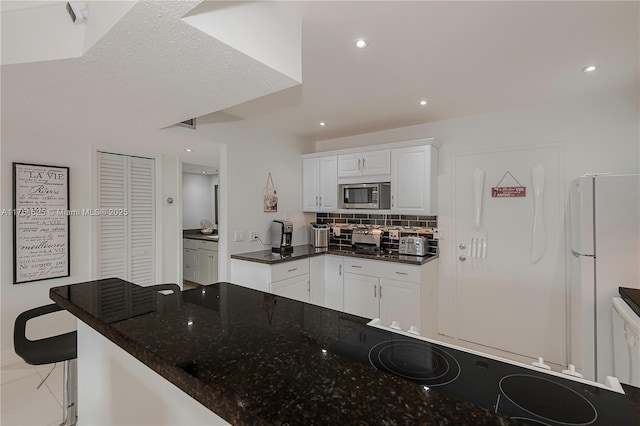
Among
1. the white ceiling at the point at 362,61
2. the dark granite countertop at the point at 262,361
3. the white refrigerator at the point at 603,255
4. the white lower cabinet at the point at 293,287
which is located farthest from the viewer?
the white lower cabinet at the point at 293,287

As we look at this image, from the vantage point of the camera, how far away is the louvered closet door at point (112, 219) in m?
3.21

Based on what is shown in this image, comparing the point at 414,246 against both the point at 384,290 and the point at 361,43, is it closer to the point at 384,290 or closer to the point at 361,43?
the point at 384,290

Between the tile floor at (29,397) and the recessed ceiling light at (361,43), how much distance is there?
317cm

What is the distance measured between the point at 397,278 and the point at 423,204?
85 cm

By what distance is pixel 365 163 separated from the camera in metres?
3.63

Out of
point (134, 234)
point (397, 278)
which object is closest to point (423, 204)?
point (397, 278)

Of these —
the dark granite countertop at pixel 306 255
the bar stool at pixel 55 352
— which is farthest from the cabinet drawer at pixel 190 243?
the bar stool at pixel 55 352

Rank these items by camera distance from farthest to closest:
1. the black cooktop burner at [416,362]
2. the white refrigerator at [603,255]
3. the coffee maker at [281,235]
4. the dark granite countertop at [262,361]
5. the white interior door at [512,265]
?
the coffee maker at [281,235]
the white interior door at [512,265]
the white refrigerator at [603,255]
the black cooktop burner at [416,362]
the dark granite countertop at [262,361]

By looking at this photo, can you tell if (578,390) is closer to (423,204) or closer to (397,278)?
(397,278)

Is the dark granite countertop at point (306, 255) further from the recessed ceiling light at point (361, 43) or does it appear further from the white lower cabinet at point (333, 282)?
the recessed ceiling light at point (361, 43)

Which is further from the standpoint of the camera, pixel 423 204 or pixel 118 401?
pixel 423 204

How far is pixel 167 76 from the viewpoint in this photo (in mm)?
1492

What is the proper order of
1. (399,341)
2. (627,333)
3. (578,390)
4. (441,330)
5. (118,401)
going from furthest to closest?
(441,330) → (627,333) → (118,401) → (399,341) → (578,390)

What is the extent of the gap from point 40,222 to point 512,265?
4.56 metres
